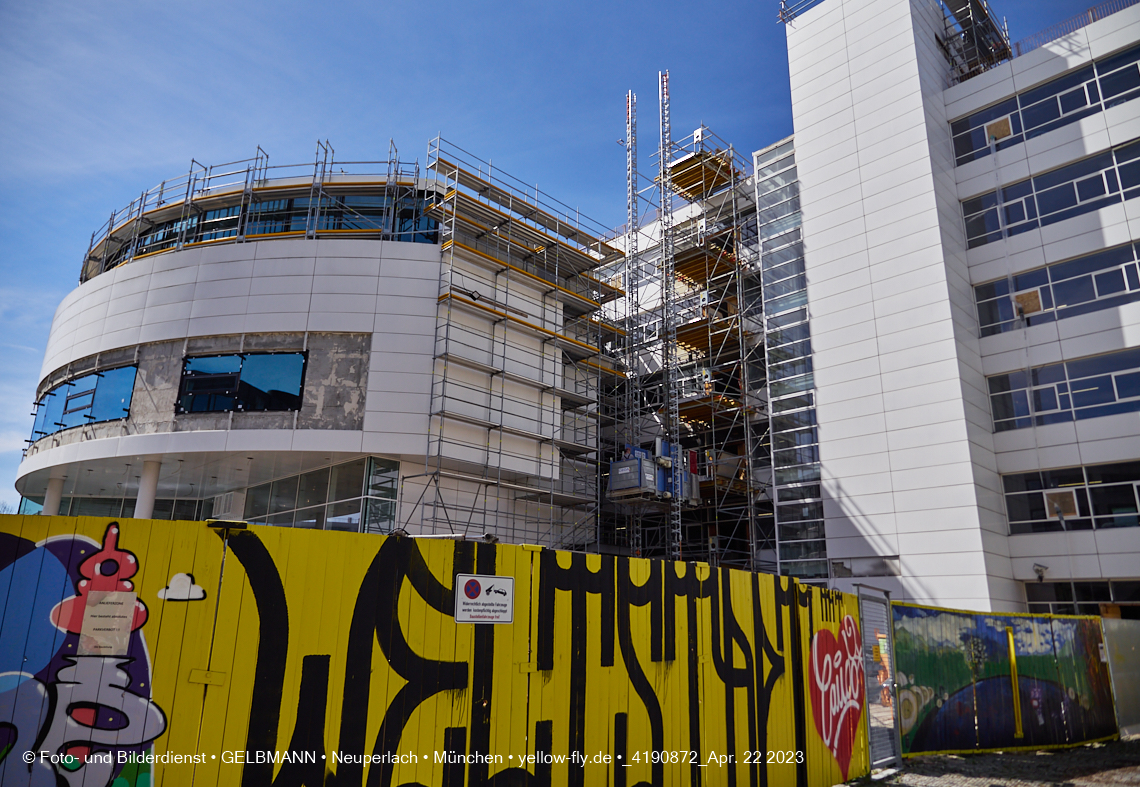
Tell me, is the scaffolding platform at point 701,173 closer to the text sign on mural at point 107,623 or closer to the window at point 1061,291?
the window at point 1061,291

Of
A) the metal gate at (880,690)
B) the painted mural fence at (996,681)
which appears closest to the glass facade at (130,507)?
the metal gate at (880,690)

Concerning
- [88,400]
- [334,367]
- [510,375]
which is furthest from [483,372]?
[88,400]

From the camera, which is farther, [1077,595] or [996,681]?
[1077,595]

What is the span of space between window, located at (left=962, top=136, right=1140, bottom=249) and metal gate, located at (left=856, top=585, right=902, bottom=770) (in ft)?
62.5

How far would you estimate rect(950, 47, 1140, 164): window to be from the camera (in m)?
22.8

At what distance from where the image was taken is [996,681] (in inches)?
502

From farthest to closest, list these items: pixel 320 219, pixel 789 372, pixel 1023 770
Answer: pixel 789 372
pixel 320 219
pixel 1023 770

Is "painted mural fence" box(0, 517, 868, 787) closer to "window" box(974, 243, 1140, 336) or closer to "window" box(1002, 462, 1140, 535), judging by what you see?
"window" box(1002, 462, 1140, 535)

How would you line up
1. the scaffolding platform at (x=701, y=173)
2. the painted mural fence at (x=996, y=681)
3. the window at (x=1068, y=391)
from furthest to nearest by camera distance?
the scaffolding platform at (x=701, y=173) < the window at (x=1068, y=391) < the painted mural fence at (x=996, y=681)

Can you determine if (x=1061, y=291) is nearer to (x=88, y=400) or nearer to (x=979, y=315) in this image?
(x=979, y=315)

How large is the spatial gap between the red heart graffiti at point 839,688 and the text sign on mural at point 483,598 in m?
5.84

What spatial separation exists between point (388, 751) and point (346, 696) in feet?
1.99

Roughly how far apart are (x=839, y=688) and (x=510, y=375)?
1598cm

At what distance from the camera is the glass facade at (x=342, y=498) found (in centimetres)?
2180
